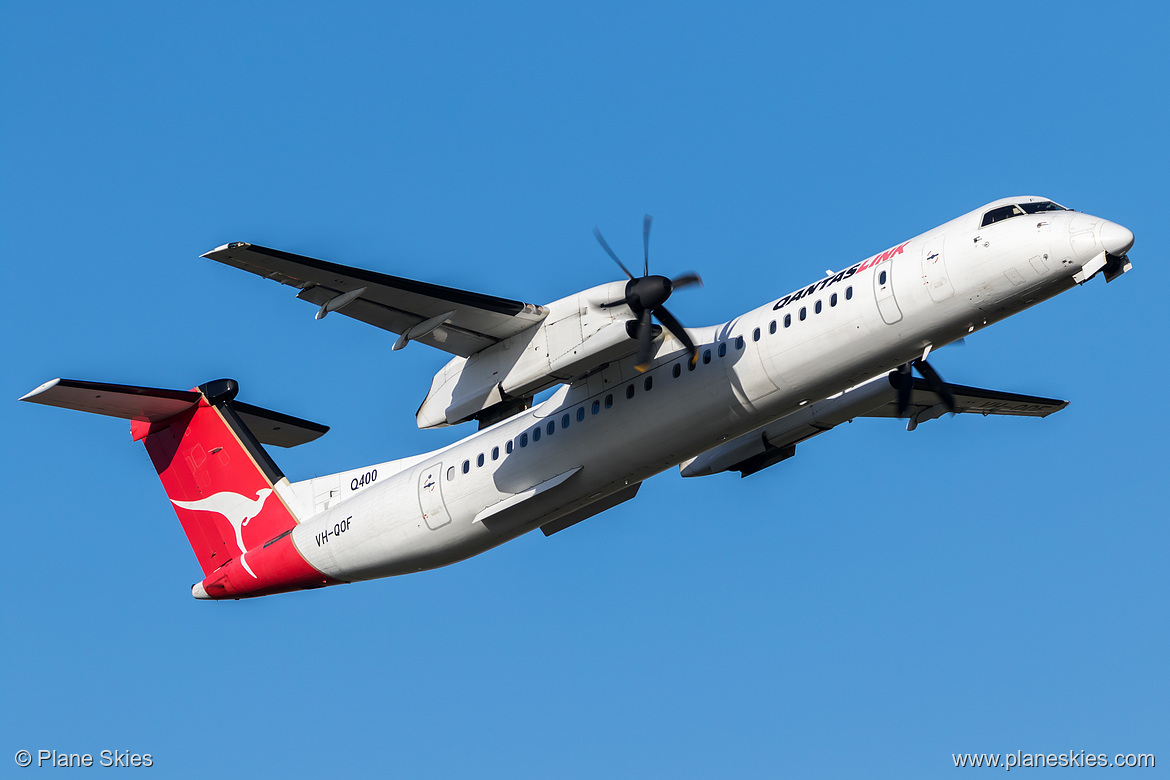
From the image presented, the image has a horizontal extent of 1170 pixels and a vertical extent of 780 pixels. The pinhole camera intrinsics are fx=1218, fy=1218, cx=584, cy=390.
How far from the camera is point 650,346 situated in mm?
16641

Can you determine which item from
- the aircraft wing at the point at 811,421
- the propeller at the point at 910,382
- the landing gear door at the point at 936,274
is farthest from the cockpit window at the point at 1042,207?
the aircraft wing at the point at 811,421

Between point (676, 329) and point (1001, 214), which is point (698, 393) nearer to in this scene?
point (676, 329)

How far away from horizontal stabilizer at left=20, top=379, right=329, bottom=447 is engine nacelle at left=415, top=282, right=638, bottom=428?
517 centimetres

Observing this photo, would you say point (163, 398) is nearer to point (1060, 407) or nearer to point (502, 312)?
point (502, 312)

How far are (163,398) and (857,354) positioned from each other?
39.6 ft

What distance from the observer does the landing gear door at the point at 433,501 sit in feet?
60.9

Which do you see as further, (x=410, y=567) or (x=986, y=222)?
(x=410, y=567)

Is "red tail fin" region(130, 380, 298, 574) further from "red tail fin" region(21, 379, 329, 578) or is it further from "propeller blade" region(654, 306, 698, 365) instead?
"propeller blade" region(654, 306, 698, 365)

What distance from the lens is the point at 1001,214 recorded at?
1530cm

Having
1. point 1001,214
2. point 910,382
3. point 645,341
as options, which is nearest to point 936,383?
point 910,382

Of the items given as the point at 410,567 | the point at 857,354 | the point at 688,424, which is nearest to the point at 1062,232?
the point at 857,354

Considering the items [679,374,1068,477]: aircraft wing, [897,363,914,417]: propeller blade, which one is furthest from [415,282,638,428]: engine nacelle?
[897,363,914,417]: propeller blade

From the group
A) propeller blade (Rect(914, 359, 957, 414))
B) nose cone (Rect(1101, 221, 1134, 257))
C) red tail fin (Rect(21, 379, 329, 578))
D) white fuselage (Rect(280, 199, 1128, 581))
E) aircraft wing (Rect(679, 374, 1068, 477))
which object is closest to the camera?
nose cone (Rect(1101, 221, 1134, 257))

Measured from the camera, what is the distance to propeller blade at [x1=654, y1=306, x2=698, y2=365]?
1659 cm
